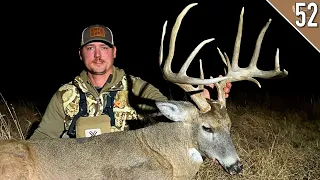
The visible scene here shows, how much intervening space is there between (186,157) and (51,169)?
91cm

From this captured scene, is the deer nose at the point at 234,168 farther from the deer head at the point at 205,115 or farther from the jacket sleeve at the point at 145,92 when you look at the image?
the jacket sleeve at the point at 145,92

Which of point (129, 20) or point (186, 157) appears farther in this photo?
point (129, 20)

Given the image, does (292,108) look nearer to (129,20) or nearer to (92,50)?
(92,50)

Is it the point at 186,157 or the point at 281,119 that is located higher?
the point at 186,157

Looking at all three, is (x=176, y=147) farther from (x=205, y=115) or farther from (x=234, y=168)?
(x=234, y=168)

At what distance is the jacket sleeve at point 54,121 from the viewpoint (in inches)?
187

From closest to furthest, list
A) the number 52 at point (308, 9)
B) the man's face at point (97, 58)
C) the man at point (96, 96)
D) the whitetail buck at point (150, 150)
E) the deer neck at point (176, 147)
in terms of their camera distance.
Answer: the whitetail buck at point (150, 150) → the deer neck at point (176, 147) → the man at point (96, 96) → the man's face at point (97, 58) → the number 52 at point (308, 9)

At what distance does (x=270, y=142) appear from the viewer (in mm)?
5695

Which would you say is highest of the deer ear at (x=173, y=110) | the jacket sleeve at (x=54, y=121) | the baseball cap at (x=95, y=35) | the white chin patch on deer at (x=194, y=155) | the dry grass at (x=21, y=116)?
the baseball cap at (x=95, y=35)

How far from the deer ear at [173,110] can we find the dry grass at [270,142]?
106 cm

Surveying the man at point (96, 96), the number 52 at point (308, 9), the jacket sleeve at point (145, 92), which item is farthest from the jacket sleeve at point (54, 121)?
the number 52 at point (308, 9)

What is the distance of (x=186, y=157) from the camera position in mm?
3834

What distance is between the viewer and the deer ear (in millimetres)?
3754

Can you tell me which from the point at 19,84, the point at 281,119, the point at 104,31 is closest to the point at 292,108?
the point at 281,119
